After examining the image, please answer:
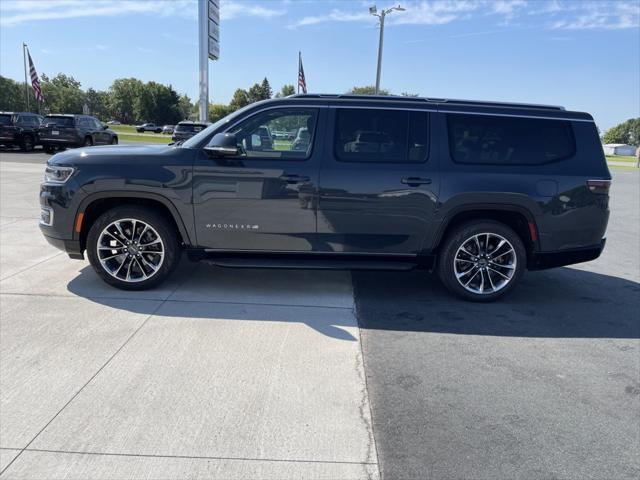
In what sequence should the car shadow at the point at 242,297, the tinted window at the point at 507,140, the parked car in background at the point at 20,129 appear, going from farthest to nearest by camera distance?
1. the parked car in background at the point at 20,129
2. the tinted window at the point at 507,140
3. the car shadow at the point at 242,297

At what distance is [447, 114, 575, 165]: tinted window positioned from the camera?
496 cm

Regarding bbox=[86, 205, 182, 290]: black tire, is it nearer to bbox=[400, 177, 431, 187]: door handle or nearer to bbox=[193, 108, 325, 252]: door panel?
bbox=[193, 108, 325, 252]: door panel

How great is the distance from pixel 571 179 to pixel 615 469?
10.0 ft

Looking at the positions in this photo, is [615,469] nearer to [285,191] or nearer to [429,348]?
[429,348]

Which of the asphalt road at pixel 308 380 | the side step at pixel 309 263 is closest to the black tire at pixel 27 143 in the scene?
the asphalt road at pixel 308 380

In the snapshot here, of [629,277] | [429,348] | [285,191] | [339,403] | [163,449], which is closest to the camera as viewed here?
[163,449]

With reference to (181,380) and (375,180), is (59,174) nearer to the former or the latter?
(181,380)

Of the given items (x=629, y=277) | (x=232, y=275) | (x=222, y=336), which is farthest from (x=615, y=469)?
(x=629, y=277)

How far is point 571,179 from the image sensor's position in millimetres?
4949

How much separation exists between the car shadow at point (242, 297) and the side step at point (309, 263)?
34 centimetres

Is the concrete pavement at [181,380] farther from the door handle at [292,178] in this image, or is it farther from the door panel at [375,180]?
the door handle at [292,178]

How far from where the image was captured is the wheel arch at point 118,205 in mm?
4785

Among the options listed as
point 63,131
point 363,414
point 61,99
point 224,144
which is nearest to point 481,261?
point 363,414

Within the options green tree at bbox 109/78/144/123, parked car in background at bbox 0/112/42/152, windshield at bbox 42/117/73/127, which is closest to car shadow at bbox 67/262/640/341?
windshield at bbox 42/117/73/127
